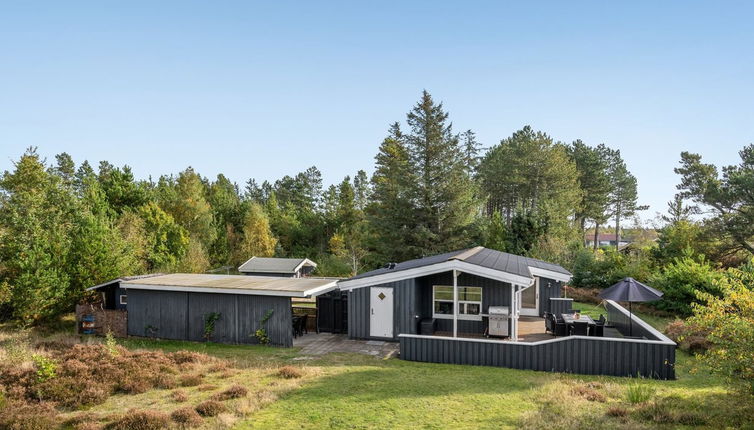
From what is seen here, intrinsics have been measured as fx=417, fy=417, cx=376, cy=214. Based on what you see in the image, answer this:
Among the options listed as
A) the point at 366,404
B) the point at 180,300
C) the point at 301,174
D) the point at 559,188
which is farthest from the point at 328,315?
the point at 301,174

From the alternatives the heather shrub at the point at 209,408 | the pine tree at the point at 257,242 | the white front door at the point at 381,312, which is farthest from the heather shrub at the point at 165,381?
the pine tree at the point at 257,242

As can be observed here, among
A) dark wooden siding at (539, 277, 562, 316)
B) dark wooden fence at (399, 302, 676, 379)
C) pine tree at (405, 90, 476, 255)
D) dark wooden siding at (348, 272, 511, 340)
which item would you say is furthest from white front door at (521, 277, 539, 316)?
pine tree at (405, 90, 476, 255)

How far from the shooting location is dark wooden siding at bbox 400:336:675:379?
998 centimetres

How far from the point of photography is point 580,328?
1267 cm

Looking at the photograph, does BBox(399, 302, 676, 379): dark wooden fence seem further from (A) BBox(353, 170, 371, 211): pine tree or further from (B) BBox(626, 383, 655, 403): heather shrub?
(A) BBox(353, 170, 371, 211): pine tree

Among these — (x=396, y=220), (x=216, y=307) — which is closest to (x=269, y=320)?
(x=216, y=307)

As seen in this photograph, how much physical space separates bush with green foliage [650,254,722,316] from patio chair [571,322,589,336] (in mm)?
8483

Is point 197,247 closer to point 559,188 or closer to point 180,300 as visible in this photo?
point 180,300

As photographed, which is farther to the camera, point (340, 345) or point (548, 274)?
point (548, 274)

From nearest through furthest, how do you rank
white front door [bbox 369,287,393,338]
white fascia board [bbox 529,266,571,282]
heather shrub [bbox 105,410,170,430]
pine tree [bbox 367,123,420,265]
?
heather shrub [bbox 105,410,170,430]
white front door [bbox 369,287,393,338]
white fascia board [bbox 529,266,571,282]
pine tree [bbox 367,123,420,265]

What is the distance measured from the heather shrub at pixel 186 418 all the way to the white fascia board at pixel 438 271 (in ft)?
23.7

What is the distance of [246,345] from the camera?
14156mm

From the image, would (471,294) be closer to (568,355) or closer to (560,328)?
(560,328)

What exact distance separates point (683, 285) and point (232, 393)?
19.3 metres
